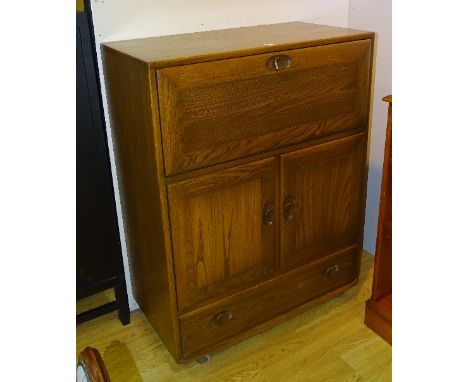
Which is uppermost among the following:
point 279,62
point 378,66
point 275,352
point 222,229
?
point 279,62

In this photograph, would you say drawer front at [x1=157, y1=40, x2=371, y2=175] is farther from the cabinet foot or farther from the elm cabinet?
the cabinet foot

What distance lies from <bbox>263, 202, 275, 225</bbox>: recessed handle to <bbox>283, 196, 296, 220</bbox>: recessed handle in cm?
5

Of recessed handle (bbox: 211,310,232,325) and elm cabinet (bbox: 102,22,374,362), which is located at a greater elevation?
elm cabinet (bbox: 102,22,374,362)

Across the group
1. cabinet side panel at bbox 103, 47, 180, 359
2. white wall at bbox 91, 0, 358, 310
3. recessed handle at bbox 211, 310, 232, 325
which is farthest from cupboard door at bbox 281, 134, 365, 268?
white wall at bbox 91, 0, 358, 310

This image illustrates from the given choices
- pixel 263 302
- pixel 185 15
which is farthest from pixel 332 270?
pixel 185 15

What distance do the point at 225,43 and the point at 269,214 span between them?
0.55m

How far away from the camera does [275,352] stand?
1702 millimetres

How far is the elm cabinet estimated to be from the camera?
1.30 meters

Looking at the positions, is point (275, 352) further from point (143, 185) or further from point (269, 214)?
point (143, 185)

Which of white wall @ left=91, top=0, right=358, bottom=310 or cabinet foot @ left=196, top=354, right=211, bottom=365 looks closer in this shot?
white wall @ left=91, top=0, right=358, bottom=310

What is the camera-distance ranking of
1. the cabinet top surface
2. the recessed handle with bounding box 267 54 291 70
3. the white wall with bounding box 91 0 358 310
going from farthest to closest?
the white wall with bounding box 91 0 358 310, the recessed handle with bounding box 267 54 291 70, the cabinet top surface

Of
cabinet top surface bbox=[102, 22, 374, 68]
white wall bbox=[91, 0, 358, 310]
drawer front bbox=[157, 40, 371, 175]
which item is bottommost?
drawer front bbox=[157, 40, 371, 175]
